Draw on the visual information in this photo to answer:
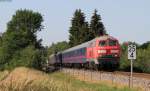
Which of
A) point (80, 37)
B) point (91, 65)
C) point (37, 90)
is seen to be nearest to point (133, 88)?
point (37, 90)

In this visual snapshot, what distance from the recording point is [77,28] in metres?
112

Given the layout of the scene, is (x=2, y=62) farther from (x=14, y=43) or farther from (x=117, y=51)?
(x=117, y=51)

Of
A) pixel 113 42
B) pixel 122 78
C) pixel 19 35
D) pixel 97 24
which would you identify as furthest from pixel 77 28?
pixel 122 78

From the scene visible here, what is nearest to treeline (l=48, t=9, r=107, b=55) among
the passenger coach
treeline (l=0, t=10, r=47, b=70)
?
treeline (l=0, t=10, r=47, b=70)

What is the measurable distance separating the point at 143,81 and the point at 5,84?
12.6 m

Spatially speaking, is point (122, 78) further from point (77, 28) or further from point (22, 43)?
point (77, 28)

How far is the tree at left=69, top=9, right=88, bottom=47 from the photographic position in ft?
364

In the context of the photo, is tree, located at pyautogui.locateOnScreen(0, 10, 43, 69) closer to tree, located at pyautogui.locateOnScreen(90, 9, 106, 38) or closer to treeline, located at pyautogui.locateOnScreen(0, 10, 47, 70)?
treeline, located at pyautogui.locateOnScreen(0, 10, 47, 70)

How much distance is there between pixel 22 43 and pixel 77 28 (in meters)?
29.8

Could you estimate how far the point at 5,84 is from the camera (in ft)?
60.1

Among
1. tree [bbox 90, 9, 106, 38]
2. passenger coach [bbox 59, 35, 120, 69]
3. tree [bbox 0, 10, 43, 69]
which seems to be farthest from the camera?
tree [bbox 90, 9, 106, 38]

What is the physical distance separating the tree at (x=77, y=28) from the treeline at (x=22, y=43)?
1771 centimetres

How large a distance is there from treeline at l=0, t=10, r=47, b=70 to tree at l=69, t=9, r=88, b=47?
17.7 m

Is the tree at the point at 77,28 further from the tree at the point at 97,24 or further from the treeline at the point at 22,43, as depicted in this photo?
the treeline at the point at 22,43
